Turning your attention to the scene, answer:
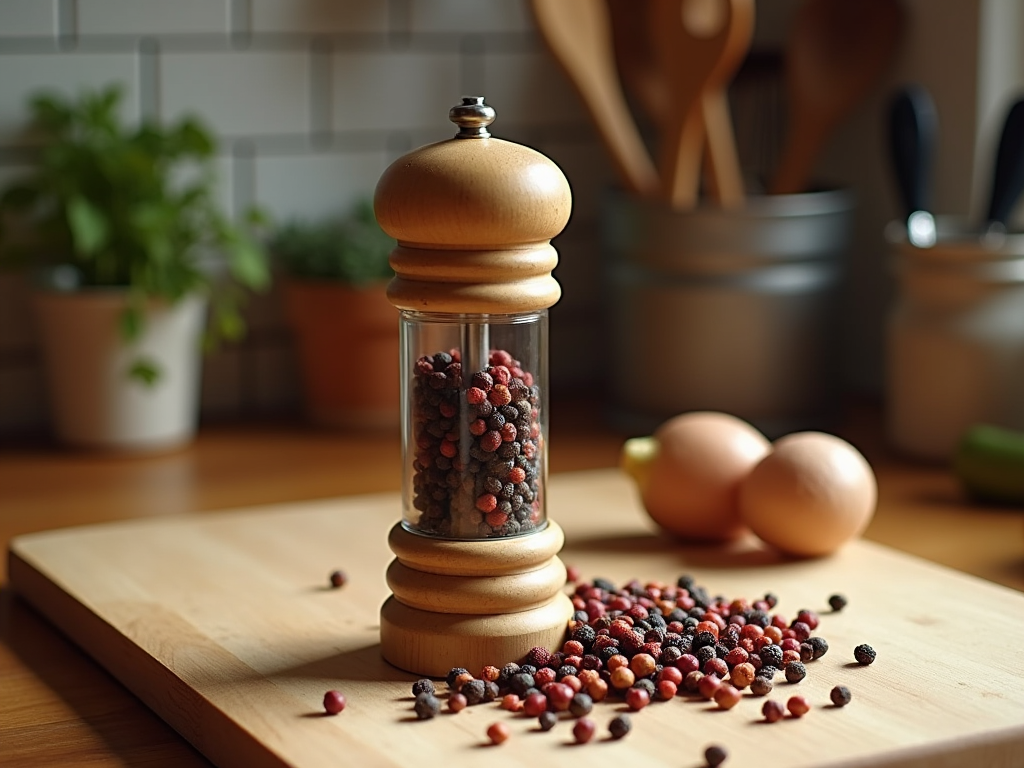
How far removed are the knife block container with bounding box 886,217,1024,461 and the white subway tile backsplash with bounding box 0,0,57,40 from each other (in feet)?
2.59

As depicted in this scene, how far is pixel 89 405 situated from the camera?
1.36 metres

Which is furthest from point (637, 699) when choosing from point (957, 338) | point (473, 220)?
point (957, 338)

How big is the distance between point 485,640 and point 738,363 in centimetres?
65

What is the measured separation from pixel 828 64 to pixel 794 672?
2.90 feet

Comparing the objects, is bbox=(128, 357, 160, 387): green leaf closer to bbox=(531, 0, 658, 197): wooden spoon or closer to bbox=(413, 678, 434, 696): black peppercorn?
bbox=(531, 0, 658, 197): wooden spoon

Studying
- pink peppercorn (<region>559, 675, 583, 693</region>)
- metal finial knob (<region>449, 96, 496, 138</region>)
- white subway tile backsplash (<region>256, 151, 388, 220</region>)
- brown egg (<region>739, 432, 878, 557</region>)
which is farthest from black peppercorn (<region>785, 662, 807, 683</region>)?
white subway tile backsplash (<region>256, 151, 388, 220</region>)

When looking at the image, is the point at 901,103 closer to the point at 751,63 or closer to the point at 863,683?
the point at 751,63

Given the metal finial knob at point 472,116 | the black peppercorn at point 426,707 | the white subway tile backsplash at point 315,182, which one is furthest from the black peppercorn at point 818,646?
the white subway tile backsplash at point 315,182

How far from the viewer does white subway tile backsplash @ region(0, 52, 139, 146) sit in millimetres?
1364

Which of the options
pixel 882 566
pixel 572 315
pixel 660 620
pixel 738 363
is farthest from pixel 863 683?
pixel 572 315

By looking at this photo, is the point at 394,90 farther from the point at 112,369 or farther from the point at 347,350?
the point at 112,369

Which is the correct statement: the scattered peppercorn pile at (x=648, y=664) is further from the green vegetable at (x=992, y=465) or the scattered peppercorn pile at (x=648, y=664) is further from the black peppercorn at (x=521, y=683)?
the green vegetable at (x=992, y=465)

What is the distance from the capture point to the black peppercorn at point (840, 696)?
739mm

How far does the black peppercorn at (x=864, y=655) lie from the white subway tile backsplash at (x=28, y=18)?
3.13 feet
